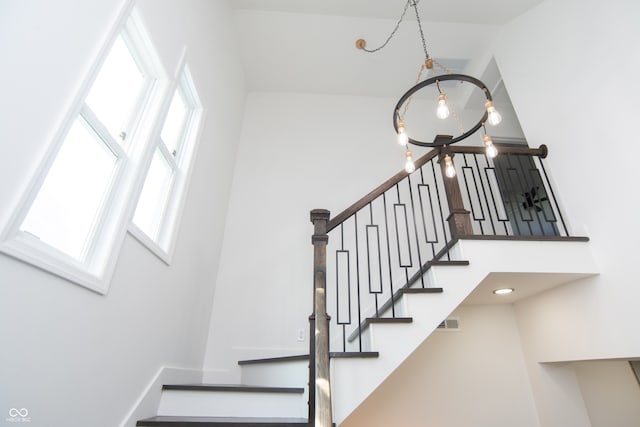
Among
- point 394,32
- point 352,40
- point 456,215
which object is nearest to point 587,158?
point 456,215

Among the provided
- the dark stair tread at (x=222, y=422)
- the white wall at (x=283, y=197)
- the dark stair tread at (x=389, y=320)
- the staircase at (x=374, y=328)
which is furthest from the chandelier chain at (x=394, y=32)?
the dark stair tread at (x=222, y=422)

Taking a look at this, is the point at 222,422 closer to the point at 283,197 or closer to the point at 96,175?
the point at 96,175

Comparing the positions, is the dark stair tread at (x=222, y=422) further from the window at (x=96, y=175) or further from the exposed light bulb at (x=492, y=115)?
the exposed light bulb at (x=492, y=115)

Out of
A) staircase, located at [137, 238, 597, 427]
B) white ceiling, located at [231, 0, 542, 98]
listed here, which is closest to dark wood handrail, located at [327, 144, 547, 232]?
staircase, located at [137, 238, 597, 427]

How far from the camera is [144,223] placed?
2.16 m

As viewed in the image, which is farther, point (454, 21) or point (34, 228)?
point (454, 21)

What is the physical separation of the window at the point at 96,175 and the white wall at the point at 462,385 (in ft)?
8.64

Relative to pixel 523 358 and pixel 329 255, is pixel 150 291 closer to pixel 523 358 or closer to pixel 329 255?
pixel 329 255

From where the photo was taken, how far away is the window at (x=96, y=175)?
1.25 metres

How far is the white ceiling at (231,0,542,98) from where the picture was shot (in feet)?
12.1

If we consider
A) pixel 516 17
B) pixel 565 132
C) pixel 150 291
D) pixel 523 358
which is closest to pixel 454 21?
pixel 516 17

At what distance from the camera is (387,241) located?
2.74m

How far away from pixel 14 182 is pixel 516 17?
4916 mm

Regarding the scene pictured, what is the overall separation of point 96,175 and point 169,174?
84cm
